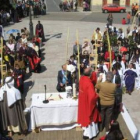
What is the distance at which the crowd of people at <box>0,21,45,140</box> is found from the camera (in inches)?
328

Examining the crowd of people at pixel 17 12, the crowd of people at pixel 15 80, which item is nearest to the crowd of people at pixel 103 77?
the crowd of people at pixel 15 80

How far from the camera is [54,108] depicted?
867 centimetres

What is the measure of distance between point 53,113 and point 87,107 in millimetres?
1059

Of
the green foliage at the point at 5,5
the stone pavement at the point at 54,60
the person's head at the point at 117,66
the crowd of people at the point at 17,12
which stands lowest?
the stone pavement at the point at 54,60

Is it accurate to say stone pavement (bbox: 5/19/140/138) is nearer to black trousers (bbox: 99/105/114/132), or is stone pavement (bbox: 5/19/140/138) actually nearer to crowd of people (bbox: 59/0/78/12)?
black trousers (bbox: 99/105/114/132)

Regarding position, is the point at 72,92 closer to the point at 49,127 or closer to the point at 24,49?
the point at 49,127

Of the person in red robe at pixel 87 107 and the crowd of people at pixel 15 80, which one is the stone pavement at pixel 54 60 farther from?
the person in red robe at pixel 87 107

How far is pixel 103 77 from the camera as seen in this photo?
10.3 metres

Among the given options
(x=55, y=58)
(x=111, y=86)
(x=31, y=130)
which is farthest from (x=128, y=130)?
(x=55, y=58)

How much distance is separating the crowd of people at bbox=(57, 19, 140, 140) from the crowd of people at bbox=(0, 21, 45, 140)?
5.16ft

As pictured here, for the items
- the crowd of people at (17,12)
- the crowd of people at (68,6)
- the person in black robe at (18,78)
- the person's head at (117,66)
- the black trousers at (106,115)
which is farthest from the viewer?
the crowd of people at (68,6)

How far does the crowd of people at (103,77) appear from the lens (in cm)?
818

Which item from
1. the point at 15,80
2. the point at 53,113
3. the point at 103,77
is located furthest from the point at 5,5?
the point at 53,113

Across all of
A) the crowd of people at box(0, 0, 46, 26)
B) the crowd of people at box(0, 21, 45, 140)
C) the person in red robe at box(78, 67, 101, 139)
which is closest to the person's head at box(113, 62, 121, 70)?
the crowd of people at box(0, 21, 45, 140)
